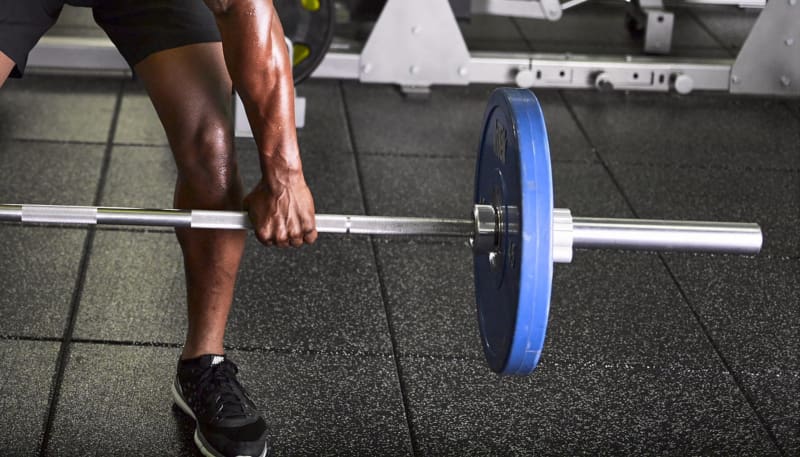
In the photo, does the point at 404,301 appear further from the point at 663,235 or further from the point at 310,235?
the point at 663,235

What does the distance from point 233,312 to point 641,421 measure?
0.94m

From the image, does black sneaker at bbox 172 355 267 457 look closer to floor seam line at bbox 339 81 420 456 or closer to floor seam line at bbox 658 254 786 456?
floor seam line at bbox 339 81 420 456

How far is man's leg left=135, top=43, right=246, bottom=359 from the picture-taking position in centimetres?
177

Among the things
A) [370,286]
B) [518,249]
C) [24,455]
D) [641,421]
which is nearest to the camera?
[518,249]

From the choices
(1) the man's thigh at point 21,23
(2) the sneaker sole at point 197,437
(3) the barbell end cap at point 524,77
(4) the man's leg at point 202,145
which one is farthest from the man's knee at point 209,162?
(3) the barbell end cap at point 524,77

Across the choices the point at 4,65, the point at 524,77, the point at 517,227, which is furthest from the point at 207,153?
the point at 524,77

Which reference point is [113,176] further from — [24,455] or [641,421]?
[641,421]

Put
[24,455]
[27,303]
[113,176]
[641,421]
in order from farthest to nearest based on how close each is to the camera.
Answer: [113,176] < [27,303] < [641,421] < [24,455]

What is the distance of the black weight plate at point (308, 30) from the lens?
11.4ft

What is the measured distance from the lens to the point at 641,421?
6.91ft

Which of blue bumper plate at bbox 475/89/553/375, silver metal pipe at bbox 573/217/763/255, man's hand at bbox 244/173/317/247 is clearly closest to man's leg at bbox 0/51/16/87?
man's hand at bbox 244/173/317/247

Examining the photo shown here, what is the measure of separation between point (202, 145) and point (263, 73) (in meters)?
0.25

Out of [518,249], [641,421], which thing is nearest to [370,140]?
[641,421]

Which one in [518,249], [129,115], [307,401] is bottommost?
[129,115]
